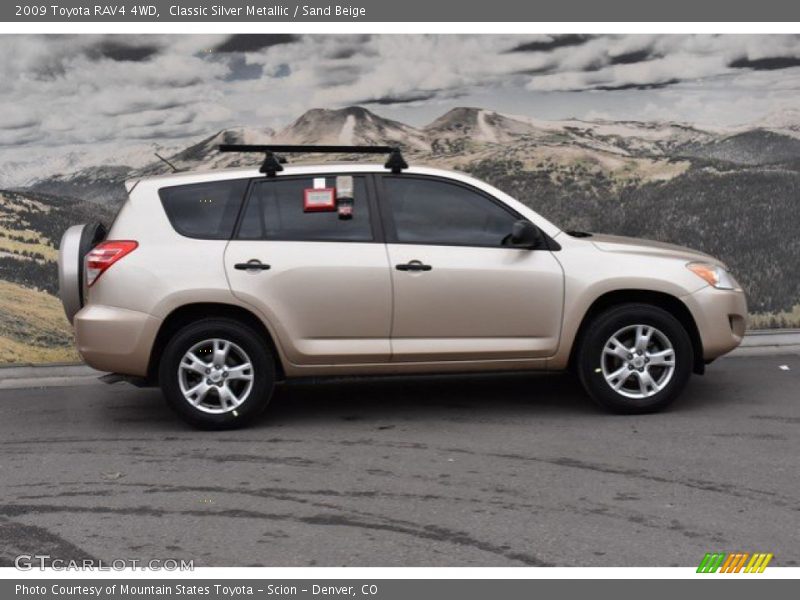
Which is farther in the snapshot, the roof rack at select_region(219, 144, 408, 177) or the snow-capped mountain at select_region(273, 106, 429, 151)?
the snow-capped mountain at select_region(273, 106, 429, 151)

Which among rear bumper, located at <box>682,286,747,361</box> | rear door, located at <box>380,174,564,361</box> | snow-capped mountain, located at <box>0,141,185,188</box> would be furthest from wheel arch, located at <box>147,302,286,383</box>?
snow-capped mountain, located at <box>0,141,185,188</box>

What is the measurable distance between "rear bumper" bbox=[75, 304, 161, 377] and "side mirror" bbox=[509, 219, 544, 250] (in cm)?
237

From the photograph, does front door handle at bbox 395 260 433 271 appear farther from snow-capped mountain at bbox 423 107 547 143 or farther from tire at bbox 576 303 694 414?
snow-capped mountain at bbox 423 107 547 143

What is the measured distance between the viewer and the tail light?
7691 mm

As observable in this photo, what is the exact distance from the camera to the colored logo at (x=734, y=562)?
504cm

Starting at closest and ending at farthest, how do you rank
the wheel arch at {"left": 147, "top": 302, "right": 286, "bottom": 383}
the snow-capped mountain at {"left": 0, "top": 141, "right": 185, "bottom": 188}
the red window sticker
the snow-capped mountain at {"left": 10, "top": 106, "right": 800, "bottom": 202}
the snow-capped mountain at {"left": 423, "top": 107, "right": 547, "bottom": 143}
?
the wheel arch at {"left": 147, "top": 302, "right": 286, "bottom": 383} → the red window sticker → the snow-capped mountain at {"left": 0, "top": 141, "right": 185, "bottom": 188} → the snow-capped mountain at {"left": 10, "top": 106, "right": 800, "bottom": 202} → the snow-capped mountain at {"left": 423, "top": 107, "right": 547, "bottom": 143}

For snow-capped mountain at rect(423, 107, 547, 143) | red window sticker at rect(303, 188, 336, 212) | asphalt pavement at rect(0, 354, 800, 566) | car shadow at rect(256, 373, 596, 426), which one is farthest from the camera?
snow-capped mountain at rect(423, 107, 547, 143)

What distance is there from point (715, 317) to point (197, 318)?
136 inches

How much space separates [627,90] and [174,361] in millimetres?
5825

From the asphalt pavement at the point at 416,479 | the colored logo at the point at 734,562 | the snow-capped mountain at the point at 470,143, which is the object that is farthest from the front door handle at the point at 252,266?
the colored logo at the point at 734,562

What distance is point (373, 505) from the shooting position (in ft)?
19.8

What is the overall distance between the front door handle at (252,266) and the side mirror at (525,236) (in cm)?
163

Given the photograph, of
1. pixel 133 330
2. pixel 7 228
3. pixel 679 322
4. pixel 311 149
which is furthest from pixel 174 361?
pixel 7 228

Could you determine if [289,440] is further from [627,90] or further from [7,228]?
[627,90]
